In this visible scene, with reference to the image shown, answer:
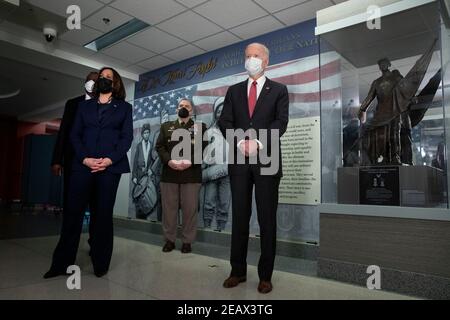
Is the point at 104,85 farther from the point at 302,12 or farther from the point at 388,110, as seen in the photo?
the point at 302,12

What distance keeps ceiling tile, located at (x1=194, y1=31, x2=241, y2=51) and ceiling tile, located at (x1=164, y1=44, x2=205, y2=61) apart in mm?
139

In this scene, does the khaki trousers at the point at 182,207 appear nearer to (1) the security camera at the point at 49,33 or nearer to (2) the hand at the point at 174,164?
(2) the hand at the point at 174,164

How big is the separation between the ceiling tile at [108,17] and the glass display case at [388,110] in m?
2.43

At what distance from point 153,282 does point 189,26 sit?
10.1ft

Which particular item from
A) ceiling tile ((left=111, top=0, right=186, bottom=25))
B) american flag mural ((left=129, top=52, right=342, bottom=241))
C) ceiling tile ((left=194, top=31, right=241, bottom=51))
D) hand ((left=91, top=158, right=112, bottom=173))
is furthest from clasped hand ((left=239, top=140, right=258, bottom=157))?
ceiling tile ((left=194, top=31, right=241, bottom=51))

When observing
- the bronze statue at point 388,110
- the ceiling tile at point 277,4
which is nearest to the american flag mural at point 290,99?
the bronze statue at point 388,110

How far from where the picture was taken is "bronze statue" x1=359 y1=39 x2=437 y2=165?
2369mm

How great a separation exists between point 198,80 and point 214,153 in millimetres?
1219

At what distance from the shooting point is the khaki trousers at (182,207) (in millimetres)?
3258

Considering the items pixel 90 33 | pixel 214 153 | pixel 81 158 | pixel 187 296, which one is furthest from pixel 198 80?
pixel 187 296

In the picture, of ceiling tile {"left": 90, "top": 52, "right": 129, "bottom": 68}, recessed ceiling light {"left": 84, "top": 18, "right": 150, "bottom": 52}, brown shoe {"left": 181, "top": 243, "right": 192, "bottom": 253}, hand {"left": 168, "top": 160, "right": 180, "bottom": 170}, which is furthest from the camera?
ceiling tile {"left": 90, "top": 52, "right": 129, "bottom": 68}

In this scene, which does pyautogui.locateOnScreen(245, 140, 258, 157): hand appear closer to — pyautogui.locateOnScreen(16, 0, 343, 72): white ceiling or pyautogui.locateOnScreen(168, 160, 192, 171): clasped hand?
pyautogui.locateOnScreen(168, 160, 192, 171): clasped hand

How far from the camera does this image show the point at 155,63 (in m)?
5.20
